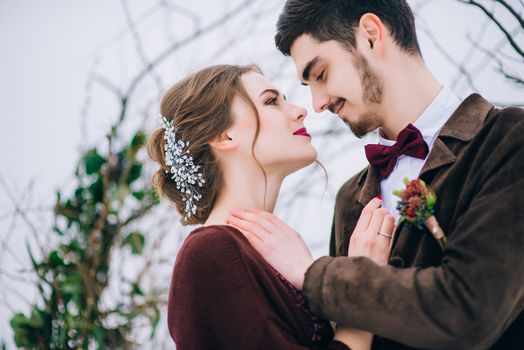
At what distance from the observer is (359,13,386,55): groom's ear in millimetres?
2250

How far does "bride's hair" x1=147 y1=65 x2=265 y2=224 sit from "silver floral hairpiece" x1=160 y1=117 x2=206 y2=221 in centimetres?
2

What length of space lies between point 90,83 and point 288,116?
1.48m

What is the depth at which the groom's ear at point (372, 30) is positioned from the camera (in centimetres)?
225

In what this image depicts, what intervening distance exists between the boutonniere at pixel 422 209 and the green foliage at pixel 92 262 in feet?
5.76

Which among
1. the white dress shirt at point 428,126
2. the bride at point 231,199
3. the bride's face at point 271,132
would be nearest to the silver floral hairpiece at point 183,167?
the bride at point 231,199

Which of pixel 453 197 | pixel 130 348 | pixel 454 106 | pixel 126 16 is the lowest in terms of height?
pixel 130 348

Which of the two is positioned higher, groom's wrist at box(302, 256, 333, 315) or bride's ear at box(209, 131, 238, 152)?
bride's ear at box(209, 131, 238, 152)

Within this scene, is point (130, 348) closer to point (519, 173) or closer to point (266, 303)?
point (266, 303)

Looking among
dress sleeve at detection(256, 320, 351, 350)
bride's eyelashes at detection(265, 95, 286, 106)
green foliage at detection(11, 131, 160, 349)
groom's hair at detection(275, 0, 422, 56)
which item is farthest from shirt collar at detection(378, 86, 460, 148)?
green foliage at detection(11, 131, 160, 349)

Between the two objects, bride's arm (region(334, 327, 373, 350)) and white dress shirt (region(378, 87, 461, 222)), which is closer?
bride's arm (region(334, 327, 373, 350))

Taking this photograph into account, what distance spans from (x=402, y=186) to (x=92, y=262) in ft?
5.84

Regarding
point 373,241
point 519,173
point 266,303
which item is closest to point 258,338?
point 266,303

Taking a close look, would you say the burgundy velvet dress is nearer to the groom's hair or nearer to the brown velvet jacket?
the brown velvet jacket

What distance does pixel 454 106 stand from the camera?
2.14m
